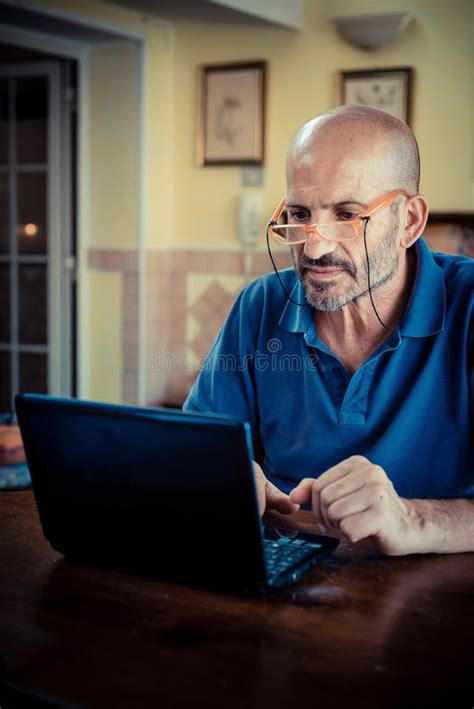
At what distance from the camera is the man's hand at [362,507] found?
3.93 ft

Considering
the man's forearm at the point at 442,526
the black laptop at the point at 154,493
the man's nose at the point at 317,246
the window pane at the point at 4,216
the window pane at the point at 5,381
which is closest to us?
the black laptop at the point at 154,493

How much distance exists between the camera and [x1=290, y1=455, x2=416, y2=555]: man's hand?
1.20 meters

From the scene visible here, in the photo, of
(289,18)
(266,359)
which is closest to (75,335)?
(289,18)

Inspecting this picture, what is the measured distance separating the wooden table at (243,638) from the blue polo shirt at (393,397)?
0.41 metres

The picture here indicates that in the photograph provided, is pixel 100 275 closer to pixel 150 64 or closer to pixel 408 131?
pixel 150 64

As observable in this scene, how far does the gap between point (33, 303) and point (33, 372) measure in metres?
0.40

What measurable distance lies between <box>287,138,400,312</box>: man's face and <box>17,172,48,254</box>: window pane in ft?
12.2

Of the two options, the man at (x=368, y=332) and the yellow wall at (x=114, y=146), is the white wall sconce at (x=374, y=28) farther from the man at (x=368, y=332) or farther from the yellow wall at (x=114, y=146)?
the man at (x=368, y=332)

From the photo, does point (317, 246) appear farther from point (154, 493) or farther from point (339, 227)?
point (154, 493)

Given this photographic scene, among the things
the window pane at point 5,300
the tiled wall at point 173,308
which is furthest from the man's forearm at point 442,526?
the window pane at point 5,300

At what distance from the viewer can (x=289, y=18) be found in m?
4.59

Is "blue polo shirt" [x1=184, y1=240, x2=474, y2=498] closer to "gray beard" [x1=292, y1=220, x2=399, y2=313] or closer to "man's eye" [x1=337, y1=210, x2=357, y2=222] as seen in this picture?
"gray beard" [x1=292, y1=220, x2=399, y2=313]

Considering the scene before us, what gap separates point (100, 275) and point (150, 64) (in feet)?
3.89

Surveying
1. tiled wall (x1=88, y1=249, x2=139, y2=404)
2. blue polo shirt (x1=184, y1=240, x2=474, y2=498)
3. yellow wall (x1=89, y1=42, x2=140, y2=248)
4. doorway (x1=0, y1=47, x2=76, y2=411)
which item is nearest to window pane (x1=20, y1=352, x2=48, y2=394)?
doorway (x1=0, y1=47, x2=76, y2=411)
